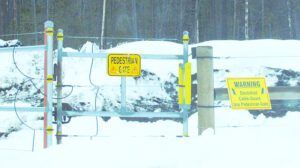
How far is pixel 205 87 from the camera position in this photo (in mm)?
7090

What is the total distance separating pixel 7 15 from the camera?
38438 millimetres

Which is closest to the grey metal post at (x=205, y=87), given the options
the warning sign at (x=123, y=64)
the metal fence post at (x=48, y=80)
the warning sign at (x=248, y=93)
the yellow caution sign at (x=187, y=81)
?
the yellow caution sign at (x=187, y=81)

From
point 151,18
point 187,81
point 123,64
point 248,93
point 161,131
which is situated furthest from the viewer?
point 151,18

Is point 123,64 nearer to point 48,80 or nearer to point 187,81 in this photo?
point 187,81

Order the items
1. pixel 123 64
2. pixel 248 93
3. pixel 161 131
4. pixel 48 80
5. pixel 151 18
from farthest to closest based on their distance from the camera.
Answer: pixel 151 18
pixel 161 131
pixel 248 93
pixel 123 64
pixel 48 80

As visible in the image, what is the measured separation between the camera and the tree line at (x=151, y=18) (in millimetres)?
38844

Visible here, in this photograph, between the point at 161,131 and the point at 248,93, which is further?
the point at 161,131

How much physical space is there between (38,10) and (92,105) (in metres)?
32.0

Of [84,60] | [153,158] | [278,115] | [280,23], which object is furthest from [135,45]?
[280,23]

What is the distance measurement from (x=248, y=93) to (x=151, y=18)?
36.0 m

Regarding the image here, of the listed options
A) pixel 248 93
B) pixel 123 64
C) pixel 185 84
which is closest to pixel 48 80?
pixel 123 64

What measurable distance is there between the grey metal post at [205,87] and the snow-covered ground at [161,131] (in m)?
0.16

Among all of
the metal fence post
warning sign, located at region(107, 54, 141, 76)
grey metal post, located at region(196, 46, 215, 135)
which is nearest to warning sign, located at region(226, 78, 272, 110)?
grey metal post, located at region(196, 46, 215, 135)

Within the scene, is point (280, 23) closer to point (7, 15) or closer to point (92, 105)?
point (7, 15)
